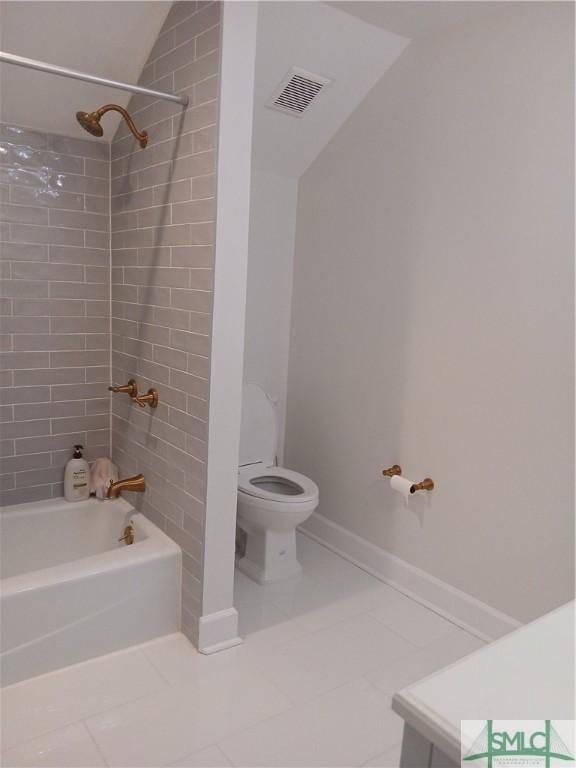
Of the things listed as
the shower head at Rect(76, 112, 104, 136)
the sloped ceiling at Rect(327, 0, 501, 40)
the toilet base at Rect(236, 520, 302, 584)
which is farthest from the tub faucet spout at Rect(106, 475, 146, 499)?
the sloped ceiling at Rect(327, 0, 501, 40)

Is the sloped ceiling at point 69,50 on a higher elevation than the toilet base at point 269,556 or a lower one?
higher

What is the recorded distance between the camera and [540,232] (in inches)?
85.4

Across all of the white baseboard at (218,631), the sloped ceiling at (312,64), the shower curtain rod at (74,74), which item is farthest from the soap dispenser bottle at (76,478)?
the sloped ceiling at (312,64)

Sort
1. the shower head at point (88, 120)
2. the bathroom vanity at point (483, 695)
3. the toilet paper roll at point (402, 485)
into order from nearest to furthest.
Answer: the bathroom vanity at point (483, 695), the shower head at point (88, 120), the toilet paper roll at point (402, 485)

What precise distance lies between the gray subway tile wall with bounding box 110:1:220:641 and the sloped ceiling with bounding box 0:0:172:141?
0.08 m

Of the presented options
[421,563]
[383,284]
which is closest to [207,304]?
[383,284]

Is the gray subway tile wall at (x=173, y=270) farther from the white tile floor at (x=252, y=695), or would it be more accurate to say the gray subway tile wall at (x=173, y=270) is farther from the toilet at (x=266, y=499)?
the toilet at (x=266, y=499)

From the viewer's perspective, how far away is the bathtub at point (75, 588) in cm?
203

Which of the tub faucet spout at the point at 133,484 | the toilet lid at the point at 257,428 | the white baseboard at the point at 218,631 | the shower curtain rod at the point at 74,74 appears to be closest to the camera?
the shower curtain rod at the point at 74,74

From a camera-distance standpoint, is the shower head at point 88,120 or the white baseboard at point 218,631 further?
the white baseboard at point 218,631

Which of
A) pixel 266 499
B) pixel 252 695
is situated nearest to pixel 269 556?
pixel 266 499

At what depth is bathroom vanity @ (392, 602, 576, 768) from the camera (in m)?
0.80

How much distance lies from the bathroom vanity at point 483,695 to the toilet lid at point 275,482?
183cm

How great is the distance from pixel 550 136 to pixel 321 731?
2129mm
